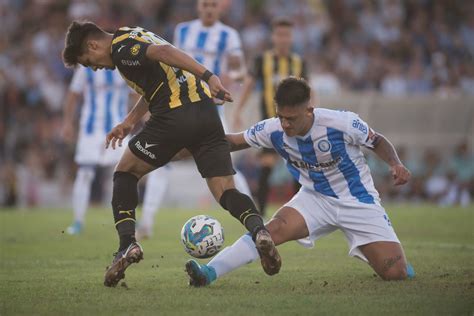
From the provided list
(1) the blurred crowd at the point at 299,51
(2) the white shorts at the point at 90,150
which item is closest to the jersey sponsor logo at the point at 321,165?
(2) the white shorts at the point at 90,150

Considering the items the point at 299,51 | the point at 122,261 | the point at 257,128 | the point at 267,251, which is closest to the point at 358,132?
the point at 257,128

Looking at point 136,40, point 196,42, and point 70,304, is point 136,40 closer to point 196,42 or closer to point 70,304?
point 70,304

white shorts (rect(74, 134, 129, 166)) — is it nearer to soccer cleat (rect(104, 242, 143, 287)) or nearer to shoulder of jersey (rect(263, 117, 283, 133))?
shoulder of jersey (rect(263, 117, 283, 133))

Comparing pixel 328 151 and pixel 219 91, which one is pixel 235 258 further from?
pixel 219 91

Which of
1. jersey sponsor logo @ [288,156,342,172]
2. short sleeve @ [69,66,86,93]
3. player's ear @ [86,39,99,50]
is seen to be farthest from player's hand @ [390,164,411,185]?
short sleeve @ [69,66,86,93]

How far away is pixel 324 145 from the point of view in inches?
278

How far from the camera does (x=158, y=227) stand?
42.7ft

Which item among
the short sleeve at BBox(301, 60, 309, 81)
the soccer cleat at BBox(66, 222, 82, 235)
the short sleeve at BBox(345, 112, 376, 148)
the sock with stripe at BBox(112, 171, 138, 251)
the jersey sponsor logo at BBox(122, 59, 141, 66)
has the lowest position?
the soccer cleat at BBox(66, 222, 82, 235)

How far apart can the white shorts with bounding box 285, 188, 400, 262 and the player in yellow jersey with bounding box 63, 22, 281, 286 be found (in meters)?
0.62

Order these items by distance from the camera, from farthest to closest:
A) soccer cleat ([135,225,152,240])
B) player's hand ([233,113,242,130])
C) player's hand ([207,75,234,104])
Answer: player's hand ([233,113,242,130]), soccer cleat ([135,225,152,240]), player's hand ([207,75,234,104])

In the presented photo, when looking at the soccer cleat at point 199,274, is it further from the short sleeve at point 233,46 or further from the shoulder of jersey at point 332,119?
the short sleeve at point 233,46

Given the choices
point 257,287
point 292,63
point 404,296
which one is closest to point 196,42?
point 292,63

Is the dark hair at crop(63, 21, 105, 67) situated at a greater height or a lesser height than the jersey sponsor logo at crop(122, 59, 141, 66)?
greater

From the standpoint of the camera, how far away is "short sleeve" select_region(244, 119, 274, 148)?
7137 mm
